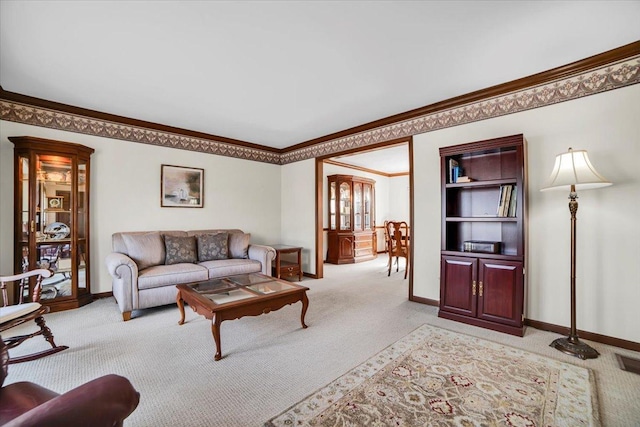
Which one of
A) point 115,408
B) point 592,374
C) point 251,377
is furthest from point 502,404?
point 115,408

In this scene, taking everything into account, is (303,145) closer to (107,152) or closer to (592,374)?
(107,152)

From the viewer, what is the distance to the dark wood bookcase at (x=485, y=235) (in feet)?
9.32

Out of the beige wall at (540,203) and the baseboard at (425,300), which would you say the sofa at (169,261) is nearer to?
the beige wall at (540,203)

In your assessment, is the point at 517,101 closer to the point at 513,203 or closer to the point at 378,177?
the point at 513,203

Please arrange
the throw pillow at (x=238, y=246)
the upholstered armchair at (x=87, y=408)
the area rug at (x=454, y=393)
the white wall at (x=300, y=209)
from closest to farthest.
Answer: the upholstered armchair at (x=87, y=408)
the area rug at (x=454, y=393)
the throw pillow at (x=238, y=246)
the white wall at (x=300, y=209)

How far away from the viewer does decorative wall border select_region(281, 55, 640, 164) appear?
8.49ft

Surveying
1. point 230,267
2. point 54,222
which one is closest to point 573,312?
point 230,267

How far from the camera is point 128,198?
4.23 metres

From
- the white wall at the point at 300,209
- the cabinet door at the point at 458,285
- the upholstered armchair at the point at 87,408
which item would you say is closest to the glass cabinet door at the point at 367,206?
the white wall at the point at 300,209

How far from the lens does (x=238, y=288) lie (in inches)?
117

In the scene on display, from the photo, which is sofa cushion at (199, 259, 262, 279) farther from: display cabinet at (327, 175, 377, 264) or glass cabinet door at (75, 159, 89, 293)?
display cabinet at (327, 175, 377, 264)

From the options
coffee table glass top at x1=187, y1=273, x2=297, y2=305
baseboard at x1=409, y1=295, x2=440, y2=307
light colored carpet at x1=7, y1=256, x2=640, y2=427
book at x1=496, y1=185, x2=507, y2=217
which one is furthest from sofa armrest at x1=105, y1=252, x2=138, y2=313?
book at x1=496, y1=185, x2=507, y2=217

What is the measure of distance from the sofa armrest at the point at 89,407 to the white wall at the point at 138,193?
391 cm

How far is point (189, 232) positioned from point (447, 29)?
4345 millimetres
